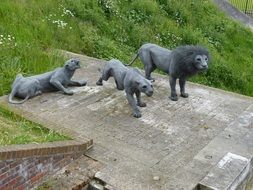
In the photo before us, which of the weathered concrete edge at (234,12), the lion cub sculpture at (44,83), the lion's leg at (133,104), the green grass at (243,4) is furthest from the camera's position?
the green grass at (243,4)

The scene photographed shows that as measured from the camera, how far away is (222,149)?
5637mm

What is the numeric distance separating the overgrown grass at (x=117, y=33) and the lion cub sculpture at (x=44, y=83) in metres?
0.44

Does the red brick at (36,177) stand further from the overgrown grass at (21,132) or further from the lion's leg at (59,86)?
the lion's leg at (59,86)

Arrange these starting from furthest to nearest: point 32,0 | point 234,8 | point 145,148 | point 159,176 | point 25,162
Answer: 1. point 234,8
2. point 32,0
3. point 145,148
4. point 159,176
5. point 25,162

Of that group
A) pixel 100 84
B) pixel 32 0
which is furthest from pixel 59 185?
pixel 32 0

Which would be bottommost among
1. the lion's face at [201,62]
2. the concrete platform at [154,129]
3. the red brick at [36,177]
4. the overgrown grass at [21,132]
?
the concrete platform at [154,129]

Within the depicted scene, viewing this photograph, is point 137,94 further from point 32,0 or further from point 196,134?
point 32,0

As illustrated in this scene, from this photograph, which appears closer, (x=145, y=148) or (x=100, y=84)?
(x=145, y=148)

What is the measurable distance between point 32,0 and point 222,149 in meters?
7.06

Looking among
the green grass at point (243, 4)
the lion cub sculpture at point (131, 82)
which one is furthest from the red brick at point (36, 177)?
the green grass at point (243, 4)

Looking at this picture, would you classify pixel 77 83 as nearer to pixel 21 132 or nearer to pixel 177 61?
pixel 177 61

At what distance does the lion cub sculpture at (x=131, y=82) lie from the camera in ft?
19.4

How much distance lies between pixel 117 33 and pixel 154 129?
6000mm

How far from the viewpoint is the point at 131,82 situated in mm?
6121
